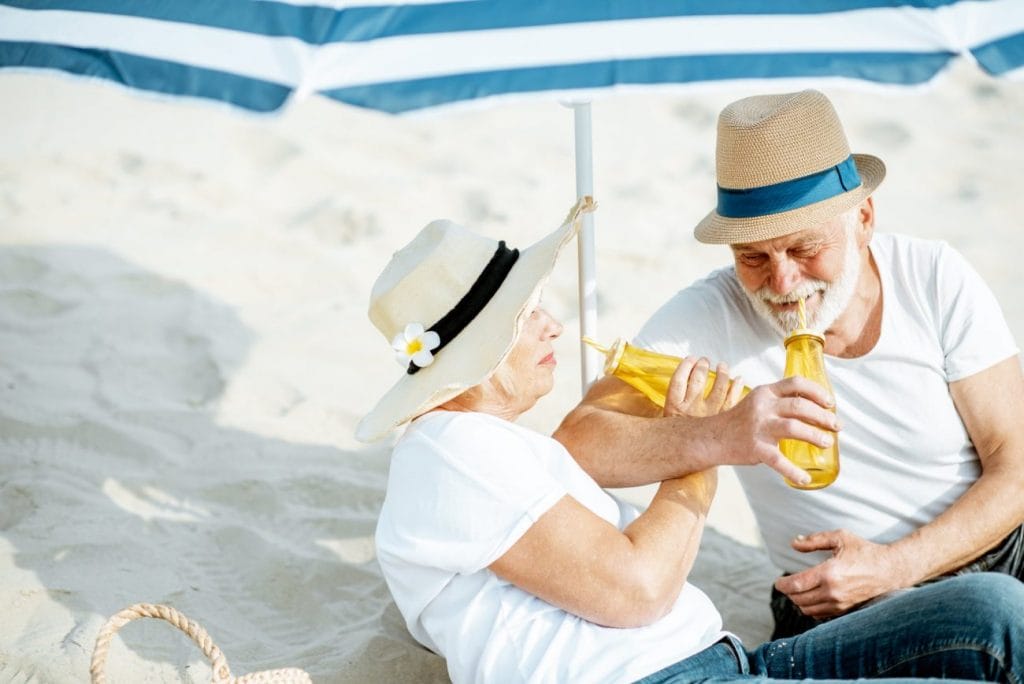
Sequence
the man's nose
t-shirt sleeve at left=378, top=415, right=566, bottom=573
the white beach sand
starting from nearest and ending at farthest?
t-shirt sleeve at left=378, top=415, right=566, bottom=573 < the man's nose < the white beach sand

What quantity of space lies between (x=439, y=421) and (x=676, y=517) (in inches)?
18.9

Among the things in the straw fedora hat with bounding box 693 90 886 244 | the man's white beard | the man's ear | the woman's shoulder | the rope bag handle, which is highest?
the straw fedora hat with bounding box 693 90 886 244

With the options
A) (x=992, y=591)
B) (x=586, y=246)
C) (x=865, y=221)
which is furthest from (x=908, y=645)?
(x=586, y=246)

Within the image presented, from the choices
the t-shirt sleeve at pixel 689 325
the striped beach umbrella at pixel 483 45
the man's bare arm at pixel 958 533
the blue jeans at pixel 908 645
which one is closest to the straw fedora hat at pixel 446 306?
the striped beach umbrella at pixel 483 45

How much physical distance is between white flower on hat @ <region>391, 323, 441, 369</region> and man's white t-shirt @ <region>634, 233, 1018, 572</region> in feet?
2.44

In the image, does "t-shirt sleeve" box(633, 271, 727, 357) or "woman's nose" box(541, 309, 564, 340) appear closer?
"woman's nose" box(541, 309, 564, 340)

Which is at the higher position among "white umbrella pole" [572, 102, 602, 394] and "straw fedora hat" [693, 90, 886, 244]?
"straw fedora hat" [693, 90, 886, 244]

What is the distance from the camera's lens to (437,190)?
19.2 ft

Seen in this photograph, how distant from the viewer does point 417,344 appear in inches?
100

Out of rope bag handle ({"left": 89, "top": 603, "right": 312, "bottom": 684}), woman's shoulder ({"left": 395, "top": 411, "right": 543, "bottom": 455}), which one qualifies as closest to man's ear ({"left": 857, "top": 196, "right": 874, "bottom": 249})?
woman's shoulder ({"left": 395, "top": 411, "right": 543, "bottom": 455})

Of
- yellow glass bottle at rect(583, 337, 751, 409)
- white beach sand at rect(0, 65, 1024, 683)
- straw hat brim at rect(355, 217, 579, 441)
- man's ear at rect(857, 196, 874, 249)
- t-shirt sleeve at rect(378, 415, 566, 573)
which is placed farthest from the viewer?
white beach sand at rect(0, 65, 1024, 683)

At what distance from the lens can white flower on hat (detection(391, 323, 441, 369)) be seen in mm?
2533

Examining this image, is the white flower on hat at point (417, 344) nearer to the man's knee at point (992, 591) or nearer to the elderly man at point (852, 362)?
the elderly man at point (852, 362)

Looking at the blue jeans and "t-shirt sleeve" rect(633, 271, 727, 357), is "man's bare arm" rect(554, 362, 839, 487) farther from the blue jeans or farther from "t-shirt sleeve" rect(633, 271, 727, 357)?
the blue jeans
